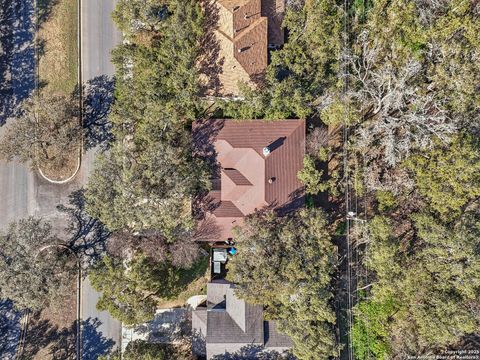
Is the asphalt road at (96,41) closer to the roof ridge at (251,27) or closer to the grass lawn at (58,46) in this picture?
the grass lawn at (58,46)

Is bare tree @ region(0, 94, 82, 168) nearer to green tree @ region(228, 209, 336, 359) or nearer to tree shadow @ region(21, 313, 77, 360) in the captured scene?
tree shadow @ region(21, 313, 77, 360)

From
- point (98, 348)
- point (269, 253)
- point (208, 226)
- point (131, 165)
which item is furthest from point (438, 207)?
point (98, 348)

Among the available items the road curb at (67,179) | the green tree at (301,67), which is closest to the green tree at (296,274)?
the green tree at (301,67)

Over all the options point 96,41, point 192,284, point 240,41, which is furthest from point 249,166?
point 96,41

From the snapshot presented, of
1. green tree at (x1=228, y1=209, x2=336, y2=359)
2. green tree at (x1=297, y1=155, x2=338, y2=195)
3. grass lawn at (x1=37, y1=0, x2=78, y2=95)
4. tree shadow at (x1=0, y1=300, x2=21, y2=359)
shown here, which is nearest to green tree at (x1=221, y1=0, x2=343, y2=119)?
green tree at (x1=297, y1=155, x2=338, y2=195)

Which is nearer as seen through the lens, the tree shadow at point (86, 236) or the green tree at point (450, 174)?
the green tree at point (450, 174)

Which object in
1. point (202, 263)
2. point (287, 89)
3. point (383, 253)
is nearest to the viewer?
point (383, 253)

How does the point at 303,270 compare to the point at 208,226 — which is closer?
the point at 303,270

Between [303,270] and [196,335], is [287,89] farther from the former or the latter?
[196,335]
